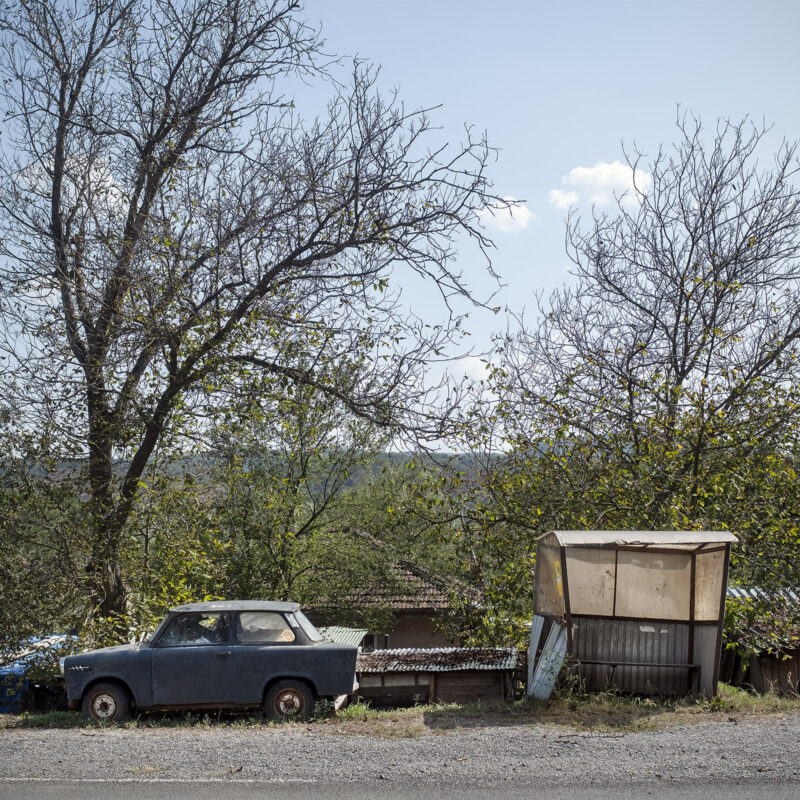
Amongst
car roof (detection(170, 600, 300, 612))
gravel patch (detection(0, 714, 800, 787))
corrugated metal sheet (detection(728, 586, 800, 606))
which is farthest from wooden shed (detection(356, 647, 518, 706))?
gravel patch (detection(0, 714, 800, 787))

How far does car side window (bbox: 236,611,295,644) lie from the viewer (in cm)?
1068

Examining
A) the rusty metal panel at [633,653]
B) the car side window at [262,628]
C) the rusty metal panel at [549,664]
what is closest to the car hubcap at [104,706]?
the car side window at [262,628]

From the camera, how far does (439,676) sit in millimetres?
14523

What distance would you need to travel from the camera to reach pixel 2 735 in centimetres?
888

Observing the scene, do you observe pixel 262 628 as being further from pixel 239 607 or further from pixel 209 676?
pixel 209 676

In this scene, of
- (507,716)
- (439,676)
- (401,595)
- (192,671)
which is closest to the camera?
(507,716)

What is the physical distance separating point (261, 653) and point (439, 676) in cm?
499

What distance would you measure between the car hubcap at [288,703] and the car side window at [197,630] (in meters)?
1.02

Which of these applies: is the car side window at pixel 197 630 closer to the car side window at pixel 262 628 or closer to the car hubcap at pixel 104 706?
the car side window at pixel 262 628

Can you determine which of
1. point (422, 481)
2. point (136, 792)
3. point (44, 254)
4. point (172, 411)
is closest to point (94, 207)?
point (44, 254)

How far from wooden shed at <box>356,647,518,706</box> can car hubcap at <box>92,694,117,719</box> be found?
4.41m

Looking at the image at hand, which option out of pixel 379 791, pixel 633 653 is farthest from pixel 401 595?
pixel 379 791

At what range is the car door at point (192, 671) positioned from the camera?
34.0ft

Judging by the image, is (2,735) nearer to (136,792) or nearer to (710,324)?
(136,792)
